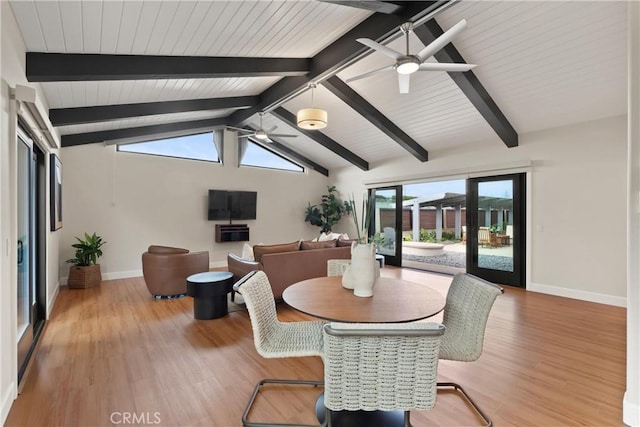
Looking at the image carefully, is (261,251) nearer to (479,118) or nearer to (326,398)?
(326,398)

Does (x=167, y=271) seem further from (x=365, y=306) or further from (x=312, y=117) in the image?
(x=365, y=306)

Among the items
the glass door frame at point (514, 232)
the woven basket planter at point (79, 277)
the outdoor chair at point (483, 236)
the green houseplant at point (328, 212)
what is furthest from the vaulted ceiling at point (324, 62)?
the green houseplant at point (328, 212)

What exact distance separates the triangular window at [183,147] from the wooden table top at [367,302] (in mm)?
5578

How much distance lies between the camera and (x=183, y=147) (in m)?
6.63

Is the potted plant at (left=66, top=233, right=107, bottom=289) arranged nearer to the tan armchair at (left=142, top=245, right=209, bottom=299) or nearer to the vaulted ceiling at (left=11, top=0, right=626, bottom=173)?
the tan armchair at (left=142, top=245, right=209, bottom=299)

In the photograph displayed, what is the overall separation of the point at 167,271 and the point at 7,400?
246cm

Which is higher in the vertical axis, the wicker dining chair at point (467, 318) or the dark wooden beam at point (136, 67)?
the dark wooden beam at point (136, 67)

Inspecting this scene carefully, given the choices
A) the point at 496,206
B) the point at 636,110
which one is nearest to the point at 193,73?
the point at 636,110

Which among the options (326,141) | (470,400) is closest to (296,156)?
(326,141)

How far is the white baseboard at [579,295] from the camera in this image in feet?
13.4

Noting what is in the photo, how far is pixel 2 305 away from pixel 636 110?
4.32 meters

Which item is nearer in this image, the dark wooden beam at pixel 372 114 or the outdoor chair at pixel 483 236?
the dark wooden beam at pixel 372 114

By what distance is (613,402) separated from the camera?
2023 mm

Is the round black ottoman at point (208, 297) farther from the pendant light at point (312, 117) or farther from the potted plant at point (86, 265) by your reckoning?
the potted plant at point (86, 265)
